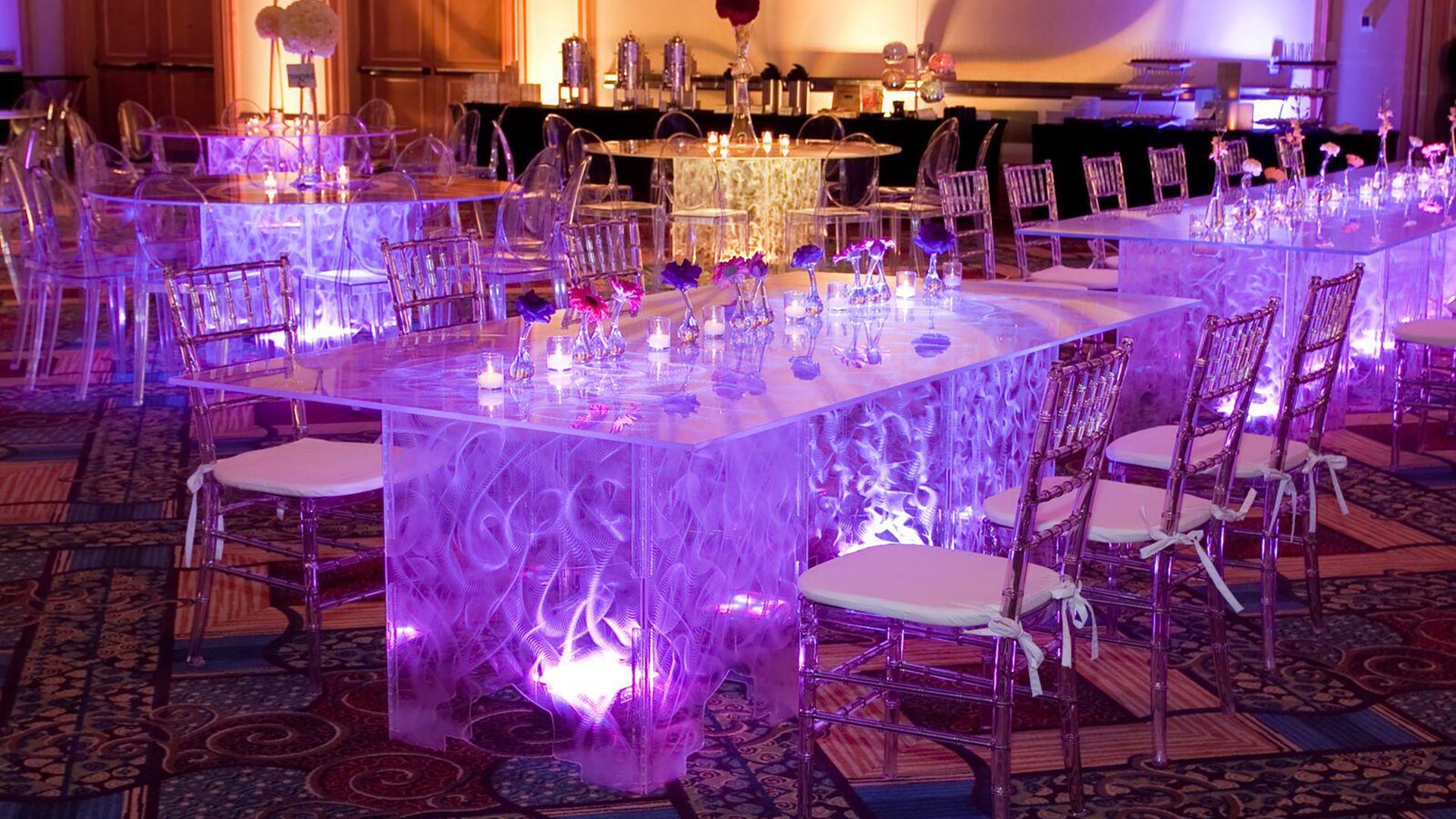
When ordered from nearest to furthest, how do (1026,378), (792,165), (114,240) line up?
(1026,378), (114,240), (792,165)

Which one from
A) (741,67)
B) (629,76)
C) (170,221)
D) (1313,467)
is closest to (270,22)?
(170,221)

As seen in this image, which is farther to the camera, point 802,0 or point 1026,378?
point 802,0

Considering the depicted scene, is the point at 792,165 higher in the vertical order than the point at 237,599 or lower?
higher

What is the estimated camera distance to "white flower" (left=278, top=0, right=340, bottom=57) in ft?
25.7

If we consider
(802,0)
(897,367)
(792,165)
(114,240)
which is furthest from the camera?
(802,0)

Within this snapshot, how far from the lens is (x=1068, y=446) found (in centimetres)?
293

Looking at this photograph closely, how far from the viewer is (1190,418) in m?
3.36

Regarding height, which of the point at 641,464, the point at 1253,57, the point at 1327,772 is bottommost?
the point at 1327,772

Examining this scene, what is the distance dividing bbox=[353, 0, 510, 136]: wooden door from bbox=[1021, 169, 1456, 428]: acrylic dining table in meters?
10.5

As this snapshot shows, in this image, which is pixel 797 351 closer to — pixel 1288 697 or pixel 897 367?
pixel 897 367

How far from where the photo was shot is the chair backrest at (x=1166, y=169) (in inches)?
303

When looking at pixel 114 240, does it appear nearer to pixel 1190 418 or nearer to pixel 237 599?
pixel 237 599

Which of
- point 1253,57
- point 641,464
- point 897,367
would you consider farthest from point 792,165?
point 641,464

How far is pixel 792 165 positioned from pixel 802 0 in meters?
5.74
